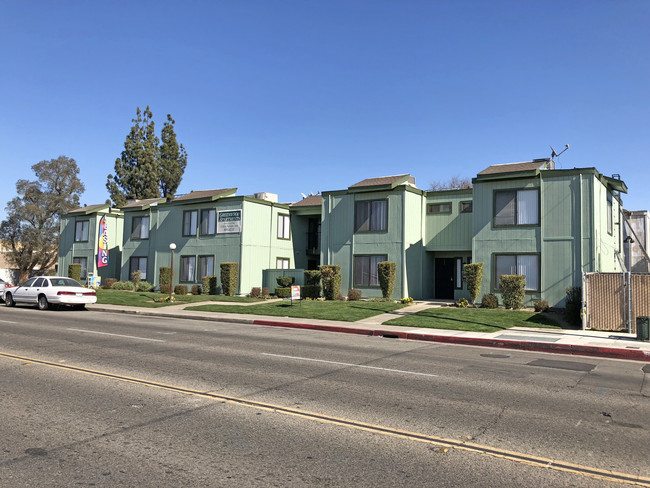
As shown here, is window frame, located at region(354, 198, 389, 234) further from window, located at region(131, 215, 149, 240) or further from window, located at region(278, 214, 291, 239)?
window, located at region(131, 215, 149, 240)

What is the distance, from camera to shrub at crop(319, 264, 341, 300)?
29.0 m

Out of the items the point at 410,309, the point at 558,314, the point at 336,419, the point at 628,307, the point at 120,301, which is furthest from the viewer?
the point at 120,301

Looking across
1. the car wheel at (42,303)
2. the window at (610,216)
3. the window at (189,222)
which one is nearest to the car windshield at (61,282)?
the car wheel at (42,303)

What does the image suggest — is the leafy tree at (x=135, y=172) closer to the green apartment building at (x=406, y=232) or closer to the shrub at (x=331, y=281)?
the green apartment building at (x=406, y=232)

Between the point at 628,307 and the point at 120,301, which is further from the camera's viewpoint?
the point at 120,301

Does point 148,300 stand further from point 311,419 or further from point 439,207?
point 311,419

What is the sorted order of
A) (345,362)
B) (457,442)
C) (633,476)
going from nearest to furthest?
1. (633,476)
2. (457,442)
3. (345,362)

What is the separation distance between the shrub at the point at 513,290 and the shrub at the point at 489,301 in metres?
0.48

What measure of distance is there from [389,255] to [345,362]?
18326 mm

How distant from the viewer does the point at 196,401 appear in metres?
7.23

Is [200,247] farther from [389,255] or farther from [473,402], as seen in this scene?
[473,402]

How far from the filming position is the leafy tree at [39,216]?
184ft

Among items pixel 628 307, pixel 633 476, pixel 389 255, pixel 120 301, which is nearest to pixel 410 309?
pixel 389 255

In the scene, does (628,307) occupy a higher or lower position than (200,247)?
lower
